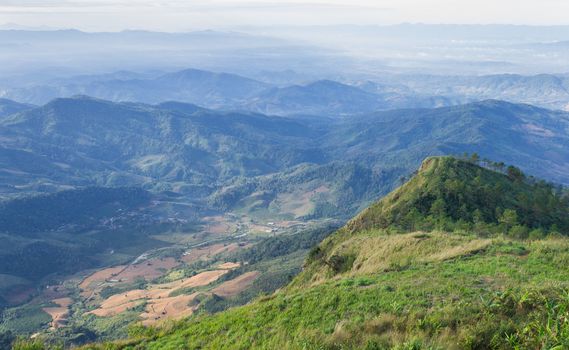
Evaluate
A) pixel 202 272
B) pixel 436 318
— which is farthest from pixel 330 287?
pixel 202 272

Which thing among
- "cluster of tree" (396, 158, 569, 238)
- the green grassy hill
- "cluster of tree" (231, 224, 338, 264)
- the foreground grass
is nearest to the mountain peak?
"cluster of tree" (396, 158, 569, 238)

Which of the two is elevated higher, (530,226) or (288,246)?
(530,226)

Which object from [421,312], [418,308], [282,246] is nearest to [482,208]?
[418,308]

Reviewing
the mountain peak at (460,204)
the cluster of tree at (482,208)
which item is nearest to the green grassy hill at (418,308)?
the cluster of tree at (482,208)

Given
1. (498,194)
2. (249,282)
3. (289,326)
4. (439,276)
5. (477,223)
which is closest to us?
(289,326)

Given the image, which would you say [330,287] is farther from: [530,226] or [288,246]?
[288,246]

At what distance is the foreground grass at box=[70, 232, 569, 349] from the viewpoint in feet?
60.5

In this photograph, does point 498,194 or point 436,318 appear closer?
point 436,318

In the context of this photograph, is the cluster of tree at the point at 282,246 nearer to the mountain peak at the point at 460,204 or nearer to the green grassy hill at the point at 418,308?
the mountain peak at the point at 460,204

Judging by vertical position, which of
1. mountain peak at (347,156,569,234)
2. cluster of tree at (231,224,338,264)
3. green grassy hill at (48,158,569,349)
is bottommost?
cluster of tree at (231,224,338,264)

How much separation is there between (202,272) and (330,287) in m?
150

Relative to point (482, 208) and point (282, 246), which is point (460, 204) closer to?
point (482, 208)

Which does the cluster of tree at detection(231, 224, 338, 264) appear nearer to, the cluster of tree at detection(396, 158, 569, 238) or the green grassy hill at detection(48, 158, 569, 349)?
the cluster of tree at detection(396, 158, 569, 238)

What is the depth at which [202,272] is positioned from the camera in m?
174
